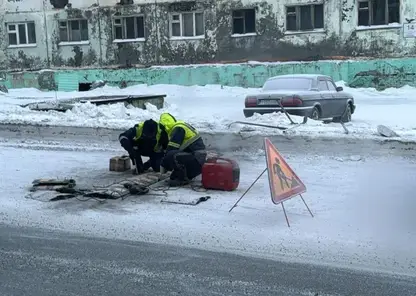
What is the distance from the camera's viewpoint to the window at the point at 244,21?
87.2ft

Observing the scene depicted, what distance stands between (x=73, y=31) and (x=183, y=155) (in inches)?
909

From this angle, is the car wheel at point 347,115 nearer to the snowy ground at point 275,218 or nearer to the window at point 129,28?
the snowy ground at point 275,218

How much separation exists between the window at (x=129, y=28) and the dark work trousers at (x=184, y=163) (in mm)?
20880

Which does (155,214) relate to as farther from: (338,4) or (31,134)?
(338,4)

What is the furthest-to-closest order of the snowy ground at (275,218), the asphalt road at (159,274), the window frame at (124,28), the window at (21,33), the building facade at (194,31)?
1. the window at (21,33)
2. the window frame at (124,28)
3. the building facade at (194,31)
4. the snowy ground at (275,218)
5. the asphalt road at (159,274)

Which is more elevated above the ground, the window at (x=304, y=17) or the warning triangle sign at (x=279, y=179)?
the window at (x=304, y=17)

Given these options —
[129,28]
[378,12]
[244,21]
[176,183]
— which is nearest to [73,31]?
[129,28]

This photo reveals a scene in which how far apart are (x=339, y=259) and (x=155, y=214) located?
2398 millimetres

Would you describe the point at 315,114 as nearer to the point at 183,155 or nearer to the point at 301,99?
the point at 301,99

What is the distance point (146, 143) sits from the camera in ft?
28.7

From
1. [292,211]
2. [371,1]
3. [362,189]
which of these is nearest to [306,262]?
[292,211]

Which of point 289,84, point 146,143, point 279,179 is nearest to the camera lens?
point 279,179

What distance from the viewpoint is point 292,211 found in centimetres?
Answer: 677

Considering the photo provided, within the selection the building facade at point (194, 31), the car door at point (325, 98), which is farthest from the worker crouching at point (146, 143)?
the building facade at point (194, 31)
